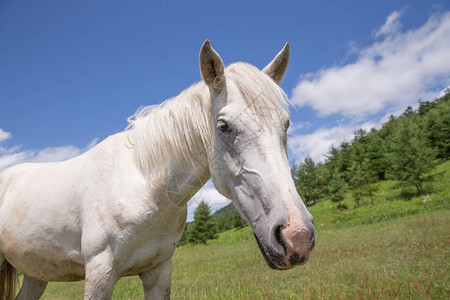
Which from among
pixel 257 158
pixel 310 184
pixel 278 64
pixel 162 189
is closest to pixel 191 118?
pixel 162 189

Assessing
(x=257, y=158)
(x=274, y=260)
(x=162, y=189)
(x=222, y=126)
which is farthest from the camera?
(x=162, y=189)

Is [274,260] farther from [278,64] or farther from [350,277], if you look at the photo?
[350,277]

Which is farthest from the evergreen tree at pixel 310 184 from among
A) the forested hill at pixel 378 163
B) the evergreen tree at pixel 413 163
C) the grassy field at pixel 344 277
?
the grassy field at pixel 344 277

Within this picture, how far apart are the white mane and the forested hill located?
2867cm

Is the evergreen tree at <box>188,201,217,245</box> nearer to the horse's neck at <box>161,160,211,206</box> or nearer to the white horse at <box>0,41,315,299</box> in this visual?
the white horse at <box>0,41,315,299</box>

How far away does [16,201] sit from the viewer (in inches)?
104

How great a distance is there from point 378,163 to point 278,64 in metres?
45.6

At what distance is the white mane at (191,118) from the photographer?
5.86 feet

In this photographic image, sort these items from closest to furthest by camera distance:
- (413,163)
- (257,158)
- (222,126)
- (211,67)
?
1. (257,158)
2. (222,126)
3. (211,67)
4. (413,163)

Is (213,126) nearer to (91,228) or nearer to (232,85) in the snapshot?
(232,85)

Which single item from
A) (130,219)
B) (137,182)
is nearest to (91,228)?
(130,219)

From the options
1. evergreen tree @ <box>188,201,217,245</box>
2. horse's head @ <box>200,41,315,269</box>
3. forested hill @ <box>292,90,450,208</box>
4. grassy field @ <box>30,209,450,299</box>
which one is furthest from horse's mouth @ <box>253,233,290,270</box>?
evergreen tree @ <box>188,201,217,245</box>

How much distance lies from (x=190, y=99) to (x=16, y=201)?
6.84 ft

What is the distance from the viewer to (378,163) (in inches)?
1624
